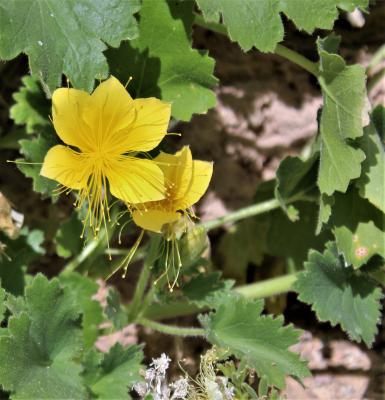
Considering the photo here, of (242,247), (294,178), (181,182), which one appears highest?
(181,182)

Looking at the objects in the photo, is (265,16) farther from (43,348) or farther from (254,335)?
(43,348)

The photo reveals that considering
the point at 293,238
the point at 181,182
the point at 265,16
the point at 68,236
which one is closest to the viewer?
the point at 181,182

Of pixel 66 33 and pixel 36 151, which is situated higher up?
pixel 66 33

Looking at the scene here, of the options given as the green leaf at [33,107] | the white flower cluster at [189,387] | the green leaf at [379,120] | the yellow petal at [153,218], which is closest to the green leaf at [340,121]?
the green leaf at [379,120]

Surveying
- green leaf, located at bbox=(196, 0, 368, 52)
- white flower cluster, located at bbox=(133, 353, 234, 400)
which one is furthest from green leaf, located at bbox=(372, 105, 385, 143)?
white flower cluster, located at bbox=(133, 353, 234, 400)

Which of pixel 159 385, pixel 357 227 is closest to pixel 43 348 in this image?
pixel 159 385

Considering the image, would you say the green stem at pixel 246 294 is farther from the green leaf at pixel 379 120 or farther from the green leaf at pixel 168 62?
the green leaf at pixel 168 62

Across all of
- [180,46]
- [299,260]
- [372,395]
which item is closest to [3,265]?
[180,46]

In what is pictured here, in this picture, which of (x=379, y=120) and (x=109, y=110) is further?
(x=379, y=120)
